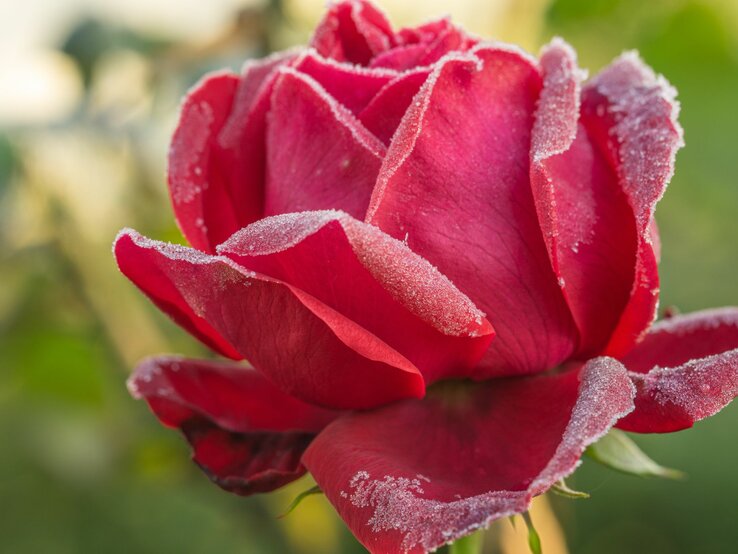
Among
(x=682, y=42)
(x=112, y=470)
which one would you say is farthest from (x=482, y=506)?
(x=112, y=470)

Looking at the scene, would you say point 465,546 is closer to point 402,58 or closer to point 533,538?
point 533,538

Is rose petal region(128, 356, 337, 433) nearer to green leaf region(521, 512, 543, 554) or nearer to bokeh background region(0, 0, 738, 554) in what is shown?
green leaf region(521, 512, 543, 554)

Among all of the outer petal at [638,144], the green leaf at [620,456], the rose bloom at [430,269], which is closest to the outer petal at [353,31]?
the rose bloom at [430,269]

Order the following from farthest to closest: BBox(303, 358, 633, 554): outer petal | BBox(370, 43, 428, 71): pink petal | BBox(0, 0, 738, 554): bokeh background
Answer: BBox(0, 0, 738, 554): bokeh background
BBox(370, 43, 428, 71): pink petal
BBox(303, 358, 633, 554): outer petal

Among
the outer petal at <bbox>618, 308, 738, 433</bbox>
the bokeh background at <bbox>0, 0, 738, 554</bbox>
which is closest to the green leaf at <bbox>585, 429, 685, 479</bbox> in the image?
the outer petal at <bbox>618, 308, 738, 433</bbox>

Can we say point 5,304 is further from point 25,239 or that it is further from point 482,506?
point 482,506

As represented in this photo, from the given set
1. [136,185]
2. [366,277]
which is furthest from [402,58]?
[136,185]
